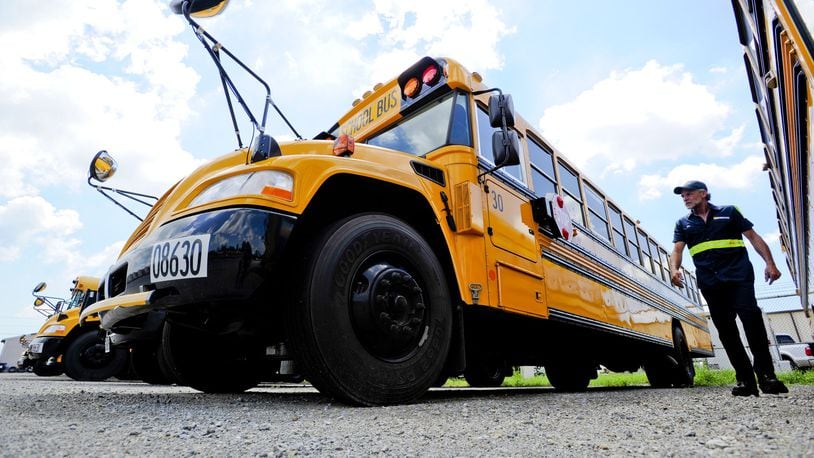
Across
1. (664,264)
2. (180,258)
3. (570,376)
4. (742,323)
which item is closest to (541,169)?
(742,323)

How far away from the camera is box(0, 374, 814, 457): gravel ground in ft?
4.03

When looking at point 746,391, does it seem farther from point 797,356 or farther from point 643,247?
point 797,356

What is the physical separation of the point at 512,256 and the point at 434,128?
1070 millimetres

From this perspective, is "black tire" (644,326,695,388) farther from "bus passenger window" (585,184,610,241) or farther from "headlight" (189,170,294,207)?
"headlight" (189,170,294,207)

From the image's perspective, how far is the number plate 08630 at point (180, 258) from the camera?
6.71 ft

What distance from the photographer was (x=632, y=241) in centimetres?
691

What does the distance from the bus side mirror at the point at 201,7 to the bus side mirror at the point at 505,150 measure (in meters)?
2.00

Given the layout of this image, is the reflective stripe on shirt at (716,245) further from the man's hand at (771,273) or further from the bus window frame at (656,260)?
the bus window frame at (656,260)

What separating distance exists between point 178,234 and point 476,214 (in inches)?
67.4

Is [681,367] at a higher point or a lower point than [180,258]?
lower

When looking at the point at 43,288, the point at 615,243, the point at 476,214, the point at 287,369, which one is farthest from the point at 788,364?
the point at 43,288

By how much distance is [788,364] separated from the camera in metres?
12.8

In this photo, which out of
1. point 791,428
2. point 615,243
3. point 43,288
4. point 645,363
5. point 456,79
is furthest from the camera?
point 43,288

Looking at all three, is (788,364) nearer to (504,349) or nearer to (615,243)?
(615,243)
